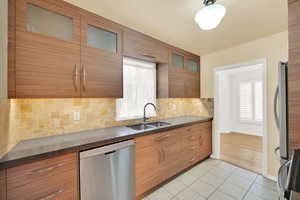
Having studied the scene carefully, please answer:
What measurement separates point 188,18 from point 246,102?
4683 mm

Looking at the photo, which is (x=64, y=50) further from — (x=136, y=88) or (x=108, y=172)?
(x=108, y=172)

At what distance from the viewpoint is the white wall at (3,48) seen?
40.0 inches

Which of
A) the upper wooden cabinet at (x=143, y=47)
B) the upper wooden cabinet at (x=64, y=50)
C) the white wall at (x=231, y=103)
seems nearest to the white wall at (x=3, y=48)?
the upper wooden cabinet at (x=64, y=50)

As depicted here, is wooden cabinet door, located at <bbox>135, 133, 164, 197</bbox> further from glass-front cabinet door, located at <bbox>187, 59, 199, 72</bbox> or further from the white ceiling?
glass-front cabinet door, located at <bbox>187, 59, 199, 72</bbox>

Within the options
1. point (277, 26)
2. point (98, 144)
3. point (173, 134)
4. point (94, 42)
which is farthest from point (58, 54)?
point (277, 26)

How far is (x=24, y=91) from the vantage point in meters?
1.19

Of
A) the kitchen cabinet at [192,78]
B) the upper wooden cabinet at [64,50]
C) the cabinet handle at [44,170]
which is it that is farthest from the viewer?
the kitchen cabinet at [192,78]

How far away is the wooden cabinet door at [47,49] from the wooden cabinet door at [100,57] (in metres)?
0.08

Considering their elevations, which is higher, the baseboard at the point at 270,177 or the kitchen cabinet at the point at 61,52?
the kitchen cabinet at the point at 61,52

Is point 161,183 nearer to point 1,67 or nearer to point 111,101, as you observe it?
point 111,101

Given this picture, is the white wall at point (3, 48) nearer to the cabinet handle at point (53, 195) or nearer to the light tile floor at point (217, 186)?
the cabinet handle at point (53, 195)

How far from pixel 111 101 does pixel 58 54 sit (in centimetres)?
93

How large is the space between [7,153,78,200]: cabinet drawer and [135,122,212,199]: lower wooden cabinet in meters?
0.73

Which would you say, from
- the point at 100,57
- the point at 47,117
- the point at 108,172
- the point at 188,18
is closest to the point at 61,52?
the point at 100,57
